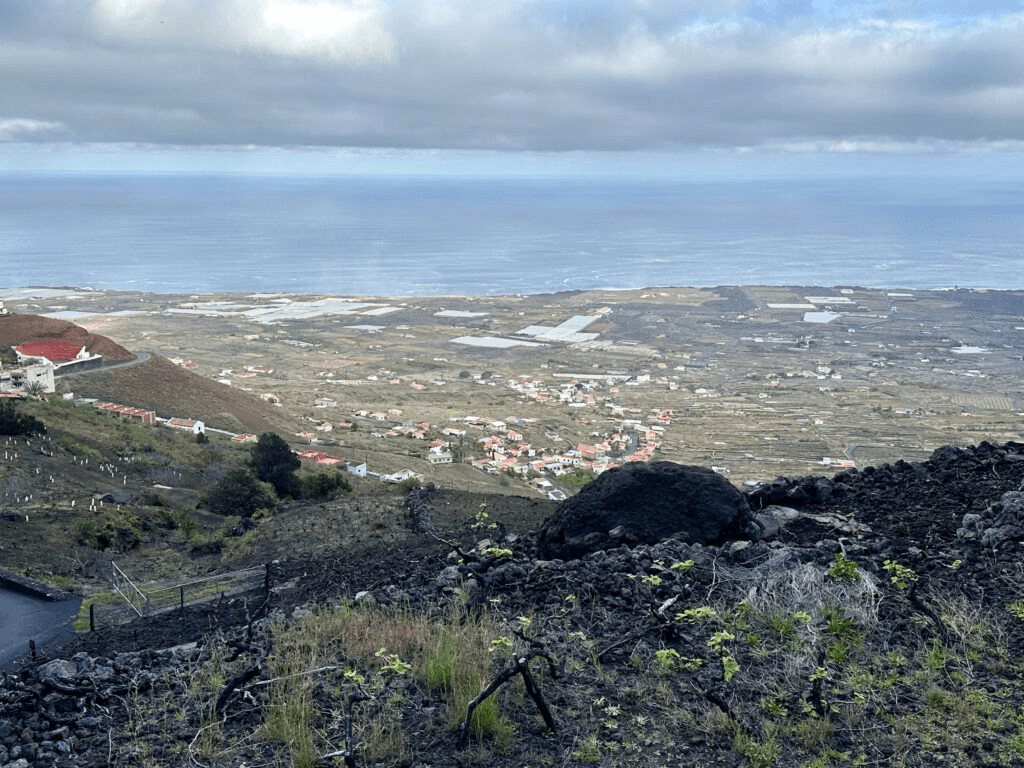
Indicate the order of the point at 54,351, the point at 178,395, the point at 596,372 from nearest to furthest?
the point at 178,395, the point at 54,351, the point at 596,372

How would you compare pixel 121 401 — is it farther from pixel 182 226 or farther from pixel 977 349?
pixel 182 226

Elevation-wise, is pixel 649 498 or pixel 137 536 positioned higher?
pixel 649 498

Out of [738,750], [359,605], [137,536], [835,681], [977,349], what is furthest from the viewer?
[977,349]

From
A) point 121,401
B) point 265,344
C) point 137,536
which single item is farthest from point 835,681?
point 265,344

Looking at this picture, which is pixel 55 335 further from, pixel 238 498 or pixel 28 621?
pixel 28 621

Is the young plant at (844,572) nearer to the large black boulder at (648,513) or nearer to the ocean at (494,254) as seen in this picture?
the large black boulder at (648,513)

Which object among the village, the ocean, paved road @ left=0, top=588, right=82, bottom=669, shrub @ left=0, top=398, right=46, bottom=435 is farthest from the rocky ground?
the ocean

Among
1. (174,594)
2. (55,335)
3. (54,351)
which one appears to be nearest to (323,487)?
(174,594)
